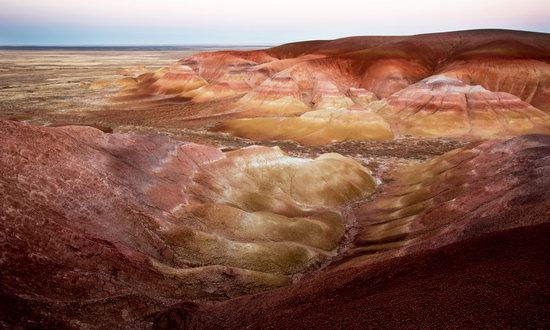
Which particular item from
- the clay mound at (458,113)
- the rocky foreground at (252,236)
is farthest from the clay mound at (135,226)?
the clay mound at (458,113)

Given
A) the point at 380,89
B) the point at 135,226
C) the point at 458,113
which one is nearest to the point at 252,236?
the point at 135,226

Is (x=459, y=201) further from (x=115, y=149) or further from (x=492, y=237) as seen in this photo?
(x=115, y=149)

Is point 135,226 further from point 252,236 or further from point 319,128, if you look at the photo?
point 319,128

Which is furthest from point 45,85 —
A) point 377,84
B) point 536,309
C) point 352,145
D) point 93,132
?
point 536,309

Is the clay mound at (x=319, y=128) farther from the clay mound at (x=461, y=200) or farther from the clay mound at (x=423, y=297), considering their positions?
the clay mound at (x=423, y=297)

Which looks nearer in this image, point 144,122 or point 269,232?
point 269,232

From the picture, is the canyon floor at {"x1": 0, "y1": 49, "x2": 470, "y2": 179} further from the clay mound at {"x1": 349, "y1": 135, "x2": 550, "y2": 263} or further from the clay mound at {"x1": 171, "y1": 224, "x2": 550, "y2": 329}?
the clay mound at {"x1": 171, "y1": 224, "x2": 550, "y2": 329}
